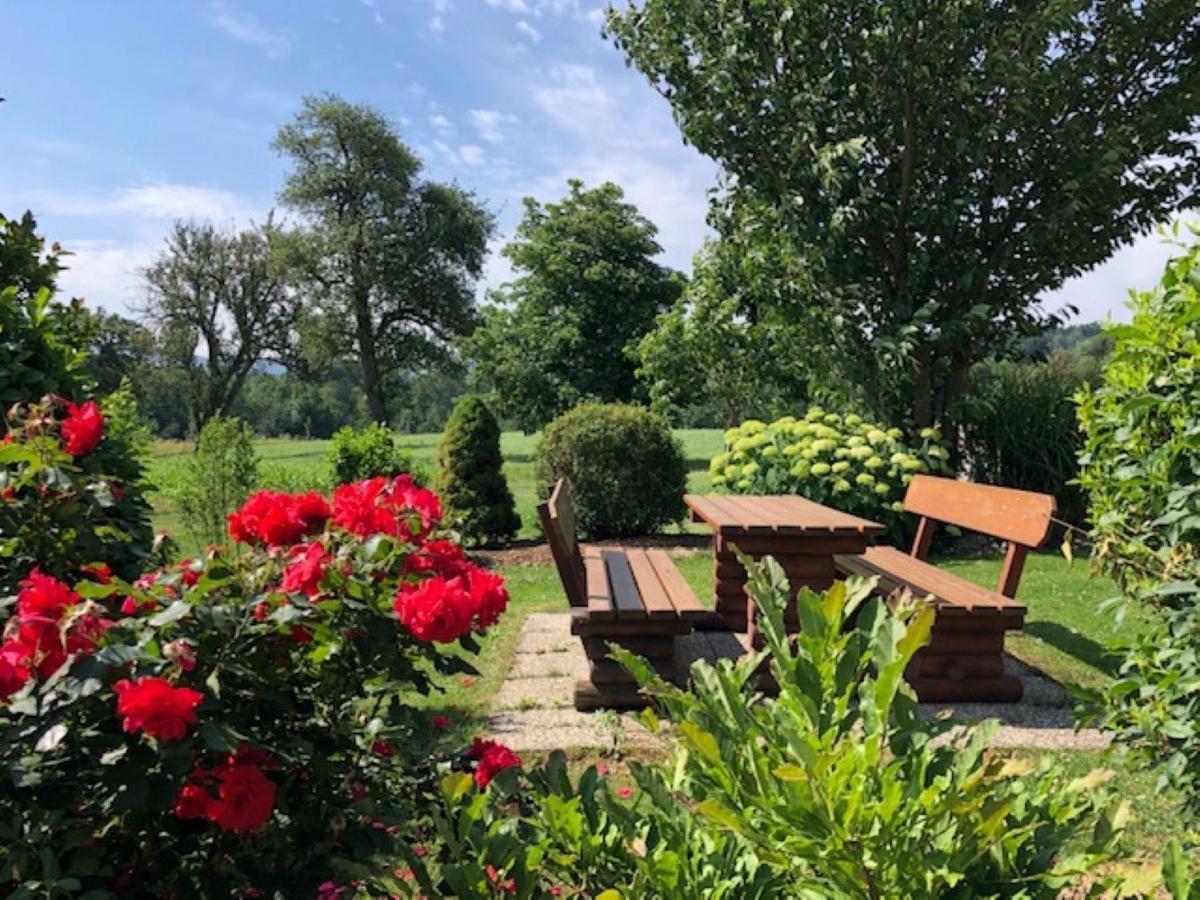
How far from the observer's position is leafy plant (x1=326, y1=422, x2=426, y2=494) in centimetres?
1084

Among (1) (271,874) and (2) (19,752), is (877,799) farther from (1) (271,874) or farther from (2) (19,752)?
(2) (19,752)

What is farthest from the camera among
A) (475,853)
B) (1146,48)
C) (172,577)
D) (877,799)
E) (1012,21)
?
(1146,48)

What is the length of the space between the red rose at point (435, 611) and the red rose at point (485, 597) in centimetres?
6

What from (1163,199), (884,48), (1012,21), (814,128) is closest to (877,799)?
(814,128)

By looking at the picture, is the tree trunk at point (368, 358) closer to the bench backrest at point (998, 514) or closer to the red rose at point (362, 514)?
the bench backrest at point (998, 514)

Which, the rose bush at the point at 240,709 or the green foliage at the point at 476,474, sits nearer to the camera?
the rose bush at the point at 240,709

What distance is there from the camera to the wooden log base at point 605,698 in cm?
423

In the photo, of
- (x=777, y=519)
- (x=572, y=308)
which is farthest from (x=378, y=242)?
(x=777, y=519)

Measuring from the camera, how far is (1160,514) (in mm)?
2553

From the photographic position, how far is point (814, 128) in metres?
9.42

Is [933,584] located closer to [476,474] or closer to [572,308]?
[476,474]

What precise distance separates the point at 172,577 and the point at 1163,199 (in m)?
12.0

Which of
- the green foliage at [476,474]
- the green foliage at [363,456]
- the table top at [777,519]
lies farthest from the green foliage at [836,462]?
the green foliage at [363,456]

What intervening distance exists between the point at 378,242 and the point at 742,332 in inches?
1026
